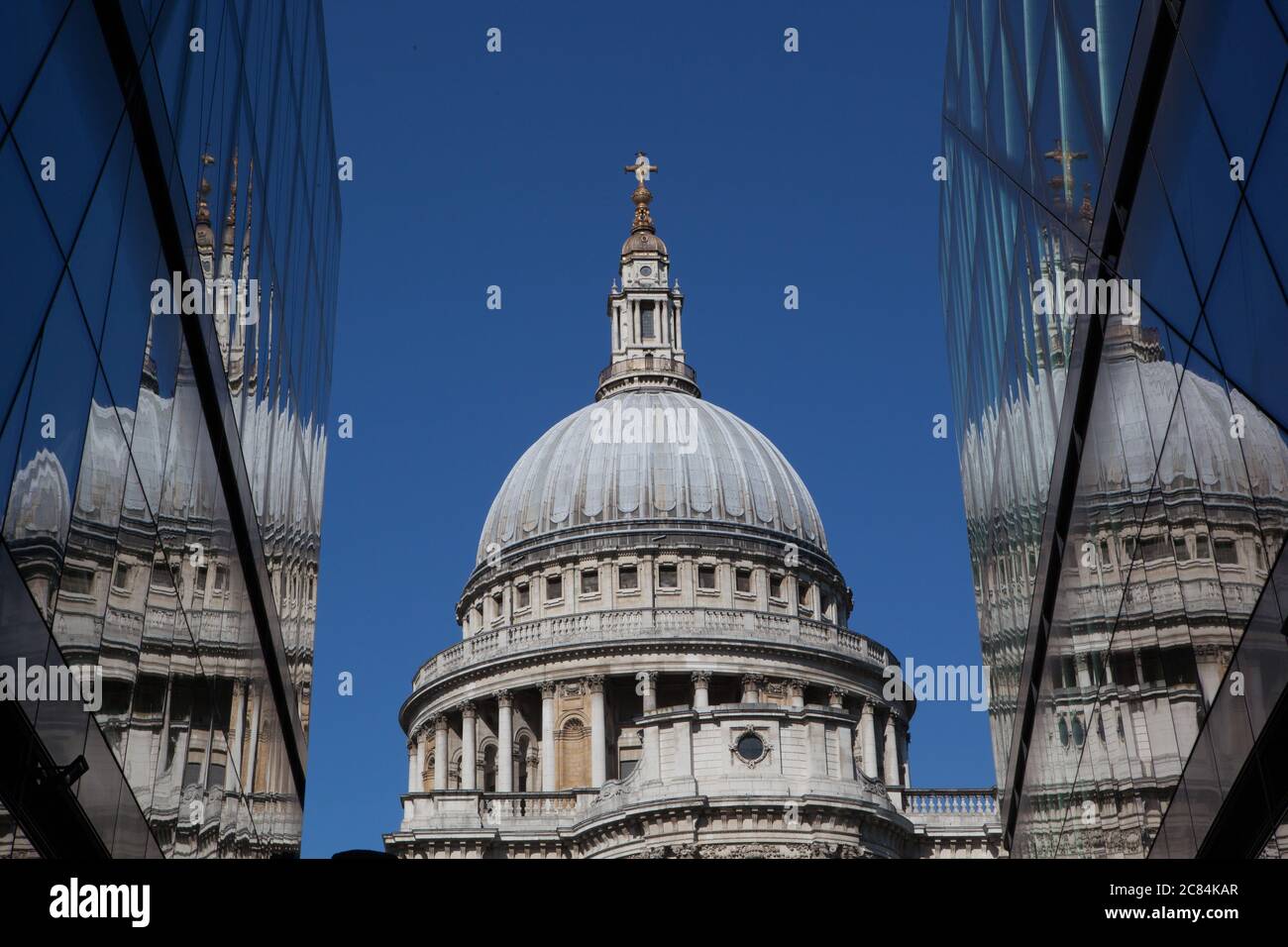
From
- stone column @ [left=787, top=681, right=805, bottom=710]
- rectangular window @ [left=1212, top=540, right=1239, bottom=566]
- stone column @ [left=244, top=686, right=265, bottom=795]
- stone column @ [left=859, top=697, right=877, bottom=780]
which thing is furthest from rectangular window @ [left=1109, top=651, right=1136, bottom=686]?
stone column @ [left=787, top=681, right=805, bottom=710]

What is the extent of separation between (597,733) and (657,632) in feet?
19.6

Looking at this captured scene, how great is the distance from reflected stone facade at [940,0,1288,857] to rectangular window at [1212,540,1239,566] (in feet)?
0.11

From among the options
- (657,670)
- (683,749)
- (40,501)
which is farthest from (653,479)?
(40,501)

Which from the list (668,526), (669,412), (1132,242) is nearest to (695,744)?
(668,526)

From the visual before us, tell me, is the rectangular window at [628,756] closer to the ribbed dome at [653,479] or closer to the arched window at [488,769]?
the arched window at [488,769]

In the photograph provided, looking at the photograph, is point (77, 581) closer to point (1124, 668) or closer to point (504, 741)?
point (1124, 668)

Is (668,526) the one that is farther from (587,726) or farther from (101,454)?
(101,454)

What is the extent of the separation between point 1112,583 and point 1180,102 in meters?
7.65

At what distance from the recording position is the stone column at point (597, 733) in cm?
8281

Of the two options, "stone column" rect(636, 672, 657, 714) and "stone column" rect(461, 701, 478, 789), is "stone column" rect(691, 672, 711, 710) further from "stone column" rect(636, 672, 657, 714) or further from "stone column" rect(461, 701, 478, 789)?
"stone column" rect(461, 701, 478, 789)

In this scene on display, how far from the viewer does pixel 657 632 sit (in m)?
87.2

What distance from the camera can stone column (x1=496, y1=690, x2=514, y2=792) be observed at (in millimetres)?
84331

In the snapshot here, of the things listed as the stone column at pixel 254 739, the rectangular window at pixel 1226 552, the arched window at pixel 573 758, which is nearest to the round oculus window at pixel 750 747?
the arched window at pixel 573 758
